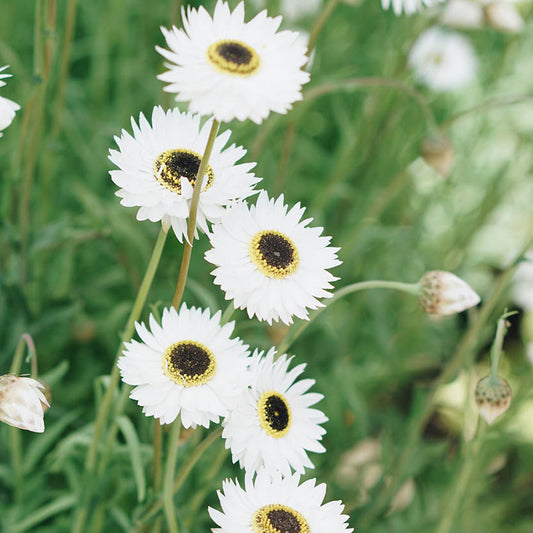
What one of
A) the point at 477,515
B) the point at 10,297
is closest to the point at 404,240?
the point at 477,515

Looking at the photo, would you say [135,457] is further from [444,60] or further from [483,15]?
[444,60]

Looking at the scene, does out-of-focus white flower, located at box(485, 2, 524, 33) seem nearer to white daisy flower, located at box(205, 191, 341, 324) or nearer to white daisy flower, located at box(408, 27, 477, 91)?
white daisy flower, located at box(408, 27, 477, 91)

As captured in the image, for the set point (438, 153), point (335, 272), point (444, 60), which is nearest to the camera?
point (438, 153)

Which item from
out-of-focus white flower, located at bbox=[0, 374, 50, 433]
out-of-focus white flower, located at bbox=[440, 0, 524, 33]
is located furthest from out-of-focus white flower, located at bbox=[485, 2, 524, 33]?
out-of-focus white flower, located at bbox=[0, 374, 50, 433]

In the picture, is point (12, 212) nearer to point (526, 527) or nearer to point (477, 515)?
point (477, 515)

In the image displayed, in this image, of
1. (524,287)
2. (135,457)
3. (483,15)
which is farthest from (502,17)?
(135,457)

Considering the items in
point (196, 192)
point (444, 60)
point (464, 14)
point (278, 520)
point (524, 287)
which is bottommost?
point (278, 520)

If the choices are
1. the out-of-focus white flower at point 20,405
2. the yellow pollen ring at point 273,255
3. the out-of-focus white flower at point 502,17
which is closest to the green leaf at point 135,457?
the out-of-focus white flower at point 20,405
